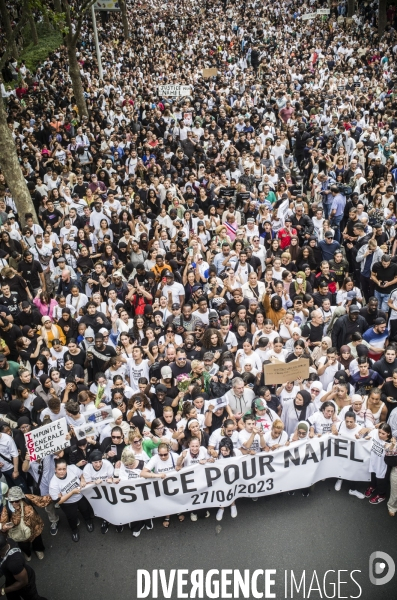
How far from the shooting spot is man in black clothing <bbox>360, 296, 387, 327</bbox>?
8812 mm

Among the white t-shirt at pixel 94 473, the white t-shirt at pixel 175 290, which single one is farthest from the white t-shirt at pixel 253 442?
the white t-shirt at pixel 175 290

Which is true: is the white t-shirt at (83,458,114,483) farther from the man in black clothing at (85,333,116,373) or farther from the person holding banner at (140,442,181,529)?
the man in black clothing at (85,333,116,373)

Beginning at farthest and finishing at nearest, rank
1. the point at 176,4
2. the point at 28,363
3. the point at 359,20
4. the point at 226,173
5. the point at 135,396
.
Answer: the point at 176,4, the point at 359,20, the point at 226,173, the point at 28,363, the point at 135,396

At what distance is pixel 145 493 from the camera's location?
22.3 feet

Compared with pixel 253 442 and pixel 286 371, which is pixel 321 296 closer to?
pixel 286 371

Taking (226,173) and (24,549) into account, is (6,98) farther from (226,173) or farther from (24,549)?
(24,549)

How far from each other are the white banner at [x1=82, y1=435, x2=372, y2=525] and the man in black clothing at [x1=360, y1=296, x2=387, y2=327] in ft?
8.57

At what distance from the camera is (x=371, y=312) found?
29.0 feet

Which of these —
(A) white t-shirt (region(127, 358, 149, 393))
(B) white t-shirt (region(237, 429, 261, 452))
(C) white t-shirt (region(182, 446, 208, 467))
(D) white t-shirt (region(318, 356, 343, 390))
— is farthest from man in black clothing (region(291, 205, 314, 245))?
(C) white t-shirt (region(182, 446, 208, 467))

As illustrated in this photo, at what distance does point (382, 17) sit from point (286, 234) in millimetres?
25024

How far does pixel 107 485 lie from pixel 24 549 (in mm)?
1215

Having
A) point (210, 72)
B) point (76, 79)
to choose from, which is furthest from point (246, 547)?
point (210, 72)

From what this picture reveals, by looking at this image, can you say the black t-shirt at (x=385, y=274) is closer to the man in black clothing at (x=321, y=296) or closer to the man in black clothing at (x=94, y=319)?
the man in black clothing at (x=321, y=296)

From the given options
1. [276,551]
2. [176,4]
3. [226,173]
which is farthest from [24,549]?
[176,4]
